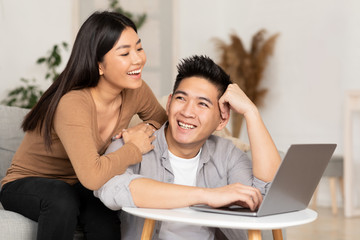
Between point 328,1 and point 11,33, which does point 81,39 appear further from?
point 328,1

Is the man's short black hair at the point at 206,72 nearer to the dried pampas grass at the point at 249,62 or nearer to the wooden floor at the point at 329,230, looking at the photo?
the wooden floor at the point at 329,230

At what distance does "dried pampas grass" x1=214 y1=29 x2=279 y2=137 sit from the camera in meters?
6.05

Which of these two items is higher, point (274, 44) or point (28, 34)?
point (28, 34)

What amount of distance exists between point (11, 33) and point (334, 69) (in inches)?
127

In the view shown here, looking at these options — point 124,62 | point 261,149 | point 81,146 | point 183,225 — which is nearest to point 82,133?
point 81,146

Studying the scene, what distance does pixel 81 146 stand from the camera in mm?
1723

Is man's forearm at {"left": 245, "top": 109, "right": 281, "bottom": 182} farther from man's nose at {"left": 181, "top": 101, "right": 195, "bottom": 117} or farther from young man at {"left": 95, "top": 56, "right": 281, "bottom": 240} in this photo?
man's nose at {"left": 181, "top": 101, "right": 195, "bottom": 117}

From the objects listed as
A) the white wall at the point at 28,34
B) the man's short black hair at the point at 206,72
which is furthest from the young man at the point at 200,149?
the white wall at the point at 28,34

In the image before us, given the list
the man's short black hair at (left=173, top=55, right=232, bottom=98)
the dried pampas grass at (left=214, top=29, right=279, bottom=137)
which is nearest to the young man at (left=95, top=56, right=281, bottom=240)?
the man's short black hair at (left=173, top=55, right=232, bottom=98)

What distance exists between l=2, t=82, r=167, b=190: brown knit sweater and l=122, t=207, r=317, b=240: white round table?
0.20 metres

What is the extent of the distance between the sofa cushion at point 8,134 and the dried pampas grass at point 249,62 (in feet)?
12.3

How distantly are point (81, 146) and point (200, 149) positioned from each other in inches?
20.4

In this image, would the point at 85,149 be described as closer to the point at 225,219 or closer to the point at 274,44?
the point at 225,219

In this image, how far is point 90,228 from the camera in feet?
6.55
